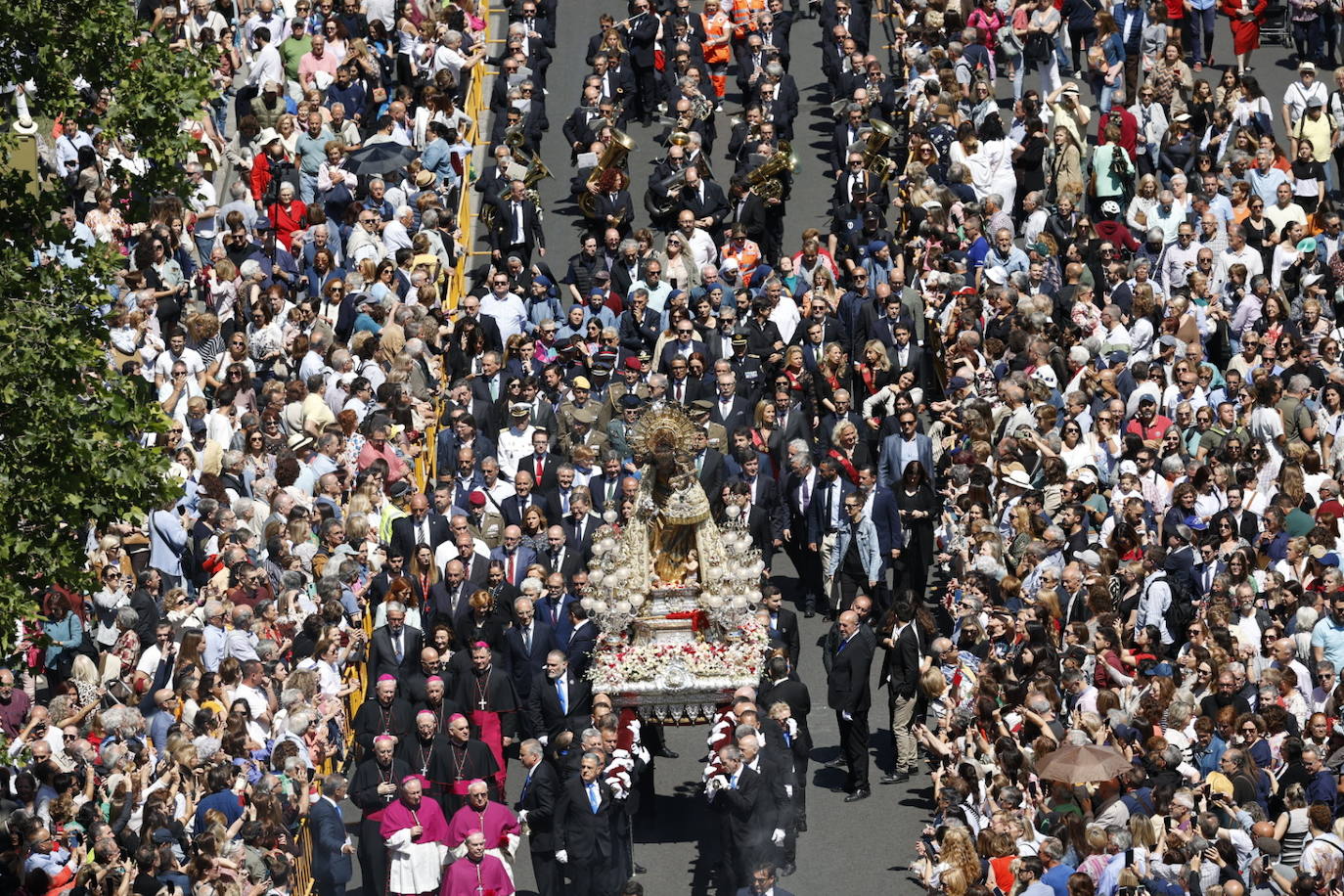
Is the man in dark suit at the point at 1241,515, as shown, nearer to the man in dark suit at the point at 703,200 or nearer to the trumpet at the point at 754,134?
the man in dark suit at the point at 703,200

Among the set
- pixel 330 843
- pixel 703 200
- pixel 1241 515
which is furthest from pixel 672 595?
pixel 703 200

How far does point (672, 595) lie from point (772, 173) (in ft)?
32.2

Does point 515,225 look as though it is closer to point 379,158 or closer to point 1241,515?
point 379,158

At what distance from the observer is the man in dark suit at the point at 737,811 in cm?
2466

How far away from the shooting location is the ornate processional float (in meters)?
26.3

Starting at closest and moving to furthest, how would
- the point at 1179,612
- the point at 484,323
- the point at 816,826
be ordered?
1. the point at 816,826
2. the point at 1179,612
3. the point at 484,323

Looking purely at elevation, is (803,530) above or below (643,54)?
below

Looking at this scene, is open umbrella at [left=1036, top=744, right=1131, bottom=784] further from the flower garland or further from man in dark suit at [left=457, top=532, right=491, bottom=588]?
man in dark suit at [left=457, top=532, right=491, bottom=588]

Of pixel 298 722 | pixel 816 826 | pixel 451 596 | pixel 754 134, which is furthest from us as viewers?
pixel 754 134

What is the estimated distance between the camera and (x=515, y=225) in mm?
35062

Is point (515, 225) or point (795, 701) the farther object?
point (515, 225)

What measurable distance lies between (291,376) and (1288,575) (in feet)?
35.1

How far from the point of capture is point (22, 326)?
22812 millimetres

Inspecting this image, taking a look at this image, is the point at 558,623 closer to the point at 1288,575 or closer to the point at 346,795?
the point at 346,795
